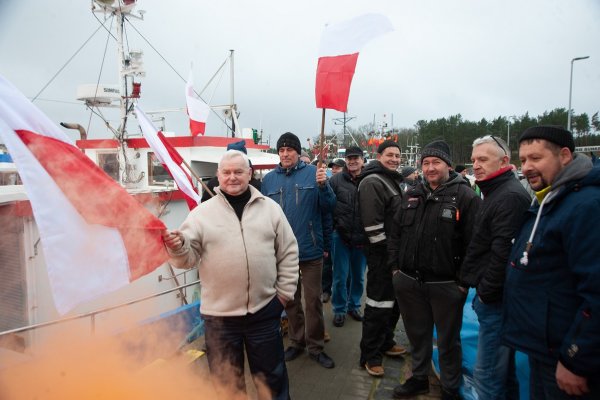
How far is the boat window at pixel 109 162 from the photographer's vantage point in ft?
31.0

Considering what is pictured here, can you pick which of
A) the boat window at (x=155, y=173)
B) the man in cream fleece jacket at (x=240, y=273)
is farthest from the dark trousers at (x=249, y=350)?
the boat window at (x=155, y=173)

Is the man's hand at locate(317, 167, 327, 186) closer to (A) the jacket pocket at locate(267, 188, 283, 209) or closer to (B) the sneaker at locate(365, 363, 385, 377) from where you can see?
(A) the jacket pocket at locate(267, 188, 283, 209)

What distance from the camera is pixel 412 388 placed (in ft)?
10.5

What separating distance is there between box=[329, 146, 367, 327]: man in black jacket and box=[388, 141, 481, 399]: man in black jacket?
1.62 m

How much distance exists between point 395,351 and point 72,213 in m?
3.45

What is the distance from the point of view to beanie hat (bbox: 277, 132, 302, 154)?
12.4 feet

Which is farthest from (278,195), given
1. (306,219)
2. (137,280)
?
(137,280)

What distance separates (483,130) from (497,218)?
63456mm

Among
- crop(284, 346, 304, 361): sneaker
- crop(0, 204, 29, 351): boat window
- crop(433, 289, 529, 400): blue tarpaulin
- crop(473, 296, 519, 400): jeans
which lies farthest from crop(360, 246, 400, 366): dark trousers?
crop(0, 204, 29, 351): boat window

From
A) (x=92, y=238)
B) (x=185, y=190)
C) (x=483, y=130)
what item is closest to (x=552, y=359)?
(x=92, y=238)

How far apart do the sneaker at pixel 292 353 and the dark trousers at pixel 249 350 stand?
115 centimetres

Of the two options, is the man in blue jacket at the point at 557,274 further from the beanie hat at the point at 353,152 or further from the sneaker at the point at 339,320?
the beanie hat at the point at 353,152

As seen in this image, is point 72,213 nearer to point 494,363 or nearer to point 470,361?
point 494,363

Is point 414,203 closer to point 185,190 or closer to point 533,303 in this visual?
point 533,303
